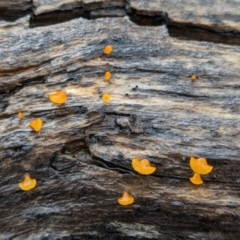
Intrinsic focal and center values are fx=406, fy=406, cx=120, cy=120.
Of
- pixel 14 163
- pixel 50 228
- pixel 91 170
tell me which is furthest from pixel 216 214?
pixel 14 163

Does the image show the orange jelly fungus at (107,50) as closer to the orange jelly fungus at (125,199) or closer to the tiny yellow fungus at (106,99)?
the tiny yellow fungus at (106,99)

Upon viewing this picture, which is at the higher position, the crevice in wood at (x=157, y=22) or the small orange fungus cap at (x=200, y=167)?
the crevice in wood at (x=157, y=22)

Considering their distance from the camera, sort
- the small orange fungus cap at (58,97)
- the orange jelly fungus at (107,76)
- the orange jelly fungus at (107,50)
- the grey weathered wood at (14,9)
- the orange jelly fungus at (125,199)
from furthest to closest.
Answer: the grey weathered wood at (14,9) → the orange jelly fungus at (107,50) → the orange jelly fungus at (107,76) → the small orange fungus cap at (58,97) → the orange jelly fungus at (125,199)

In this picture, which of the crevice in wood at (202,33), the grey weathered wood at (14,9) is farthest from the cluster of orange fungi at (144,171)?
the grey weathered wood at (14,9)

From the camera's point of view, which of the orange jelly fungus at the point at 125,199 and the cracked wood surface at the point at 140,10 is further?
the cracked wood surface at the point at 140,10

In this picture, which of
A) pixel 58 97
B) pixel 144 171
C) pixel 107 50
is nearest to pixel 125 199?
pixel 144 171

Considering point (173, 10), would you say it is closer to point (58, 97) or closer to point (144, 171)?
point (58, 97)

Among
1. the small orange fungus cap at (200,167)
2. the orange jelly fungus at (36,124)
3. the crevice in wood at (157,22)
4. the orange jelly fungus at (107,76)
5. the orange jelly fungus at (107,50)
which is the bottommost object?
the small orange fungus cap at (200,167)

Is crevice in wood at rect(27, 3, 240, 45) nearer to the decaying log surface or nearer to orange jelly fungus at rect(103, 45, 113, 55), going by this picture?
the decaying log surface
